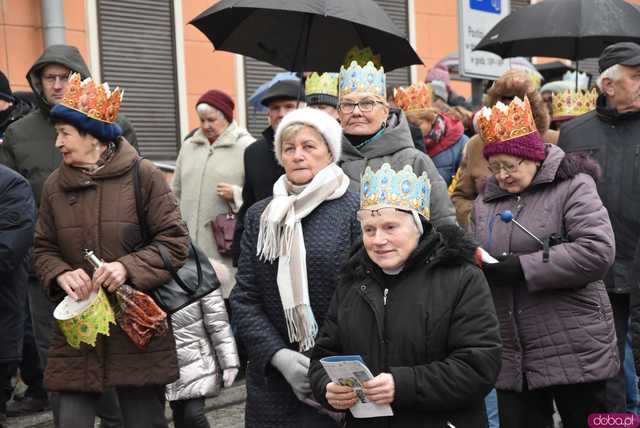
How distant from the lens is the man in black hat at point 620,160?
19.8 feet

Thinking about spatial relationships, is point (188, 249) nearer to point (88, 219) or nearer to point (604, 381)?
point (88, 219)

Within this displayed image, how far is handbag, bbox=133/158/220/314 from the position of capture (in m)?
5.34

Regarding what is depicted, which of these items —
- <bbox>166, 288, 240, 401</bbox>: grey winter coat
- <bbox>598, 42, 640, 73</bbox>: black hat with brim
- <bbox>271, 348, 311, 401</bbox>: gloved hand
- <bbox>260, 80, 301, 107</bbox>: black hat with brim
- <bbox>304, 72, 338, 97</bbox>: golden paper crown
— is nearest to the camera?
<bbox>271, 348, 311, 401</bbox>: gloved hand

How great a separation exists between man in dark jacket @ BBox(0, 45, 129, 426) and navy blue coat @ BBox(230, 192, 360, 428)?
96.8 inches

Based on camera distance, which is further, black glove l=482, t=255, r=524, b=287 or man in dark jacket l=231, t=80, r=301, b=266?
man in dark jacket l=231, t=80, r=301, b=266

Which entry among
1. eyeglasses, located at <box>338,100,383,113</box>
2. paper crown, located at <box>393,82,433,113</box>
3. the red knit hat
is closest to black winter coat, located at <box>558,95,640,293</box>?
eyeglasses, located at <box>338,100,383,113</box>

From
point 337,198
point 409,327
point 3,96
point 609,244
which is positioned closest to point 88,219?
point 337,198

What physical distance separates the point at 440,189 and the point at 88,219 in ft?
5.20

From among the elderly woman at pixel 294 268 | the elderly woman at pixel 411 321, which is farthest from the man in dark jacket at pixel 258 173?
the elderly woman at pixel 411 321

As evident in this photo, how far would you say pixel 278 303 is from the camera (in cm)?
471

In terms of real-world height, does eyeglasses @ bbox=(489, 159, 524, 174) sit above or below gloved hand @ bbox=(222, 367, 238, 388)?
above

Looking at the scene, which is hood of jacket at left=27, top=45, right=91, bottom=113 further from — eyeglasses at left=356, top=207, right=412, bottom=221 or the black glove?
eyeglasses at left=356, top=207, right=412, bottom=221

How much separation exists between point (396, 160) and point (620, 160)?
1.49 metres

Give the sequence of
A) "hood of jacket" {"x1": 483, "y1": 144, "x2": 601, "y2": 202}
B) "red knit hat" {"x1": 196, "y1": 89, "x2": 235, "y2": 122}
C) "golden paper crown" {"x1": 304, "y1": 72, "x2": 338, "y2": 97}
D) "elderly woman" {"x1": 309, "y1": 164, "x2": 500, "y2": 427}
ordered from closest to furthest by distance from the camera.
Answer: "elderly woman" {"x1": 309, "y1": 164, "x2": 500, "y2": 427}
"hood of jacket" {"x1": 483, "y1": 144, "x2": 601, "y2": 202}
"golden paper crown" {"x1": 304, "y1": 72, "x2": 338, "y2": 97}
"red knit hat" {"x1": 196, "y1": 89, "x2": 235, "y2": 122}
